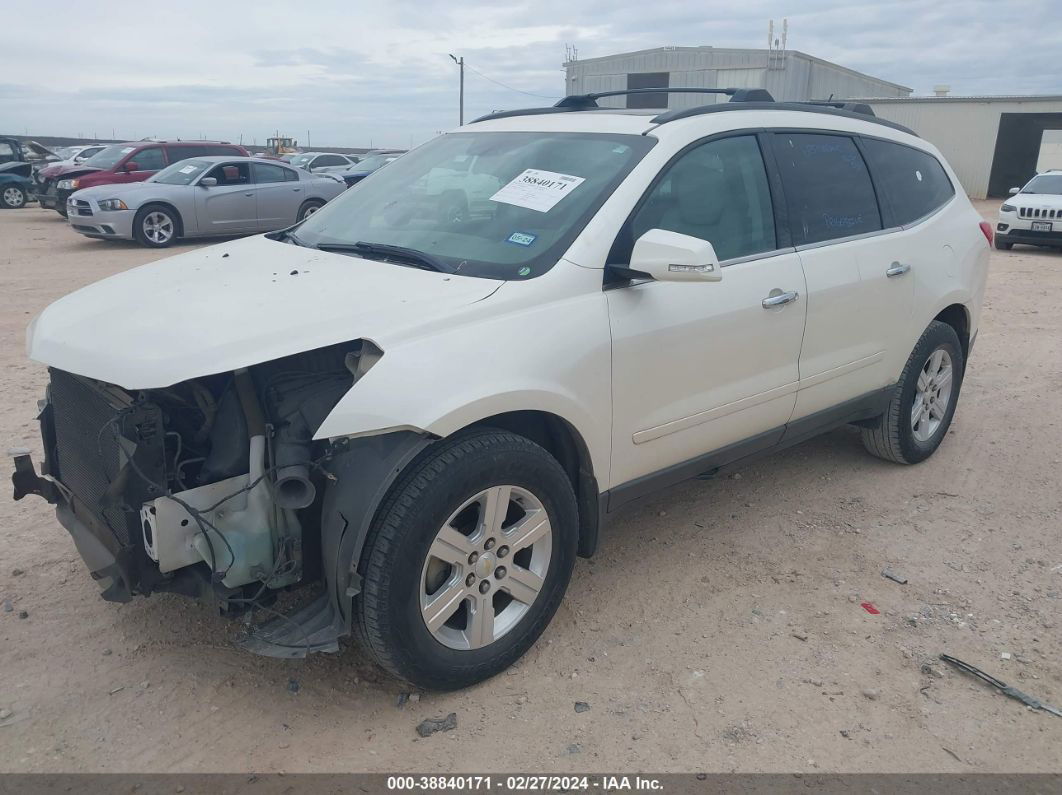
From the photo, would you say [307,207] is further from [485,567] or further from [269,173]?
[485,567]

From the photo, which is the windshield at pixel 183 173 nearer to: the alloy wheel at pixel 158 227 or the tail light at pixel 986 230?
the alloy wheel at pixel 158 227

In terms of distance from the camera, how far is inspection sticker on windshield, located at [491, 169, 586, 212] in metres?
3.27

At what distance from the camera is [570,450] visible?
10.2ft

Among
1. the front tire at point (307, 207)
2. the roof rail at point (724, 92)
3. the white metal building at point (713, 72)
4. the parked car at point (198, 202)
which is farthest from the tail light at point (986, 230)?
the white metal building at point (713, 72)

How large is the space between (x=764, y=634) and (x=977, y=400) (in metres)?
3.82

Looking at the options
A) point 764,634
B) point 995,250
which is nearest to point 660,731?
point 764,634

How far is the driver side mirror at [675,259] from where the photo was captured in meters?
2.89

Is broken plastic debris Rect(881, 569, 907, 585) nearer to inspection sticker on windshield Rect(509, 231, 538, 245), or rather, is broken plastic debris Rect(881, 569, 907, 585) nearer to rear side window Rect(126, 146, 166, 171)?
inspection sticker on windshield Rect(509, 231, 538, 245)

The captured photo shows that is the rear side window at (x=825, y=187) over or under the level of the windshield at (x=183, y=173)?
over

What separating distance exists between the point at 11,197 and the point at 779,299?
23.8m

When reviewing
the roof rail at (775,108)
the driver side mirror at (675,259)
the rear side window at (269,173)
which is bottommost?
the rear side window at (269,173)

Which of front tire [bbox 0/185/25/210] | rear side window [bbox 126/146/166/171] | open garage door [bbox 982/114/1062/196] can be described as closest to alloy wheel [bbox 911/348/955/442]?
rear side window [bbox 126/146/166/171]

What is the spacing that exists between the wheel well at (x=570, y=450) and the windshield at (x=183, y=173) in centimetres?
1284

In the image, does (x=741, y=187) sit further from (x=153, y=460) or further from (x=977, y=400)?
(x=977, y=400)
